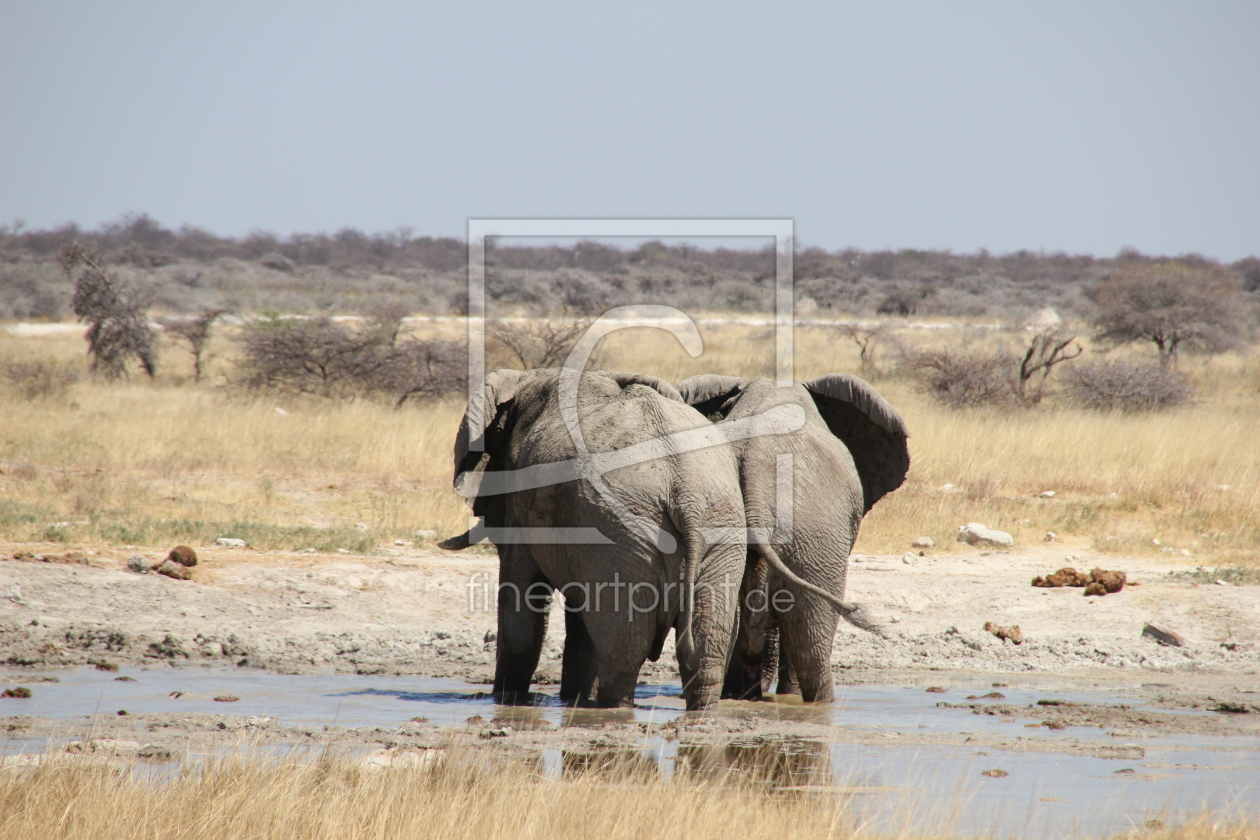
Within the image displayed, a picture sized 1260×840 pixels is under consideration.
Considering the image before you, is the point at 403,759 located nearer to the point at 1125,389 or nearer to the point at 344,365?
the point at 344,365

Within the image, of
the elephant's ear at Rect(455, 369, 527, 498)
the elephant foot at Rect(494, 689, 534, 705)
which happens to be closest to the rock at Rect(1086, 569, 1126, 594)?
the elephant foot at Rect(494, 689, 534, 705)

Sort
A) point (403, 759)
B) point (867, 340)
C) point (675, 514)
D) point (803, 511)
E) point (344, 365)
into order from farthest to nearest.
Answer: point (867, 340) < point (344, 365) < point (803, 511) < point (675, 514) < point (403, 759)

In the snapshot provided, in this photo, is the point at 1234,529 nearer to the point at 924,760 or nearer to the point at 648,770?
the point at 924,760

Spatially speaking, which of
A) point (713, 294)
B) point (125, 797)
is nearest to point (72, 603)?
point (125, 797)

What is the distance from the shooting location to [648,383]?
23.7 feet

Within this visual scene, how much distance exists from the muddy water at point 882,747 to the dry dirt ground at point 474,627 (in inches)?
10.5

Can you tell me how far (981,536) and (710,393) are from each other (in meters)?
5.77

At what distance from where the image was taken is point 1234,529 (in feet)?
42.5

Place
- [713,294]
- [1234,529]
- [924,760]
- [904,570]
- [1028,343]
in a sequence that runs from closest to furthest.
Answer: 1. [924,760]
2. [904,570]
3. [1234,529]
4. [1028,343]
5. [713,294]

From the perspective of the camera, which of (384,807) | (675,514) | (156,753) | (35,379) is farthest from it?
(35,379)

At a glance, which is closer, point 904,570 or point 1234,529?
point 904,570

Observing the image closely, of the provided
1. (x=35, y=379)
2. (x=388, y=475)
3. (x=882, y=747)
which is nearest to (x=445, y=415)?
(x=388, y=475)

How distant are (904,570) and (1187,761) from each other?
5148 mm

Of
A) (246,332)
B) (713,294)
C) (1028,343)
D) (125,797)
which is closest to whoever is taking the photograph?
(125,797)
